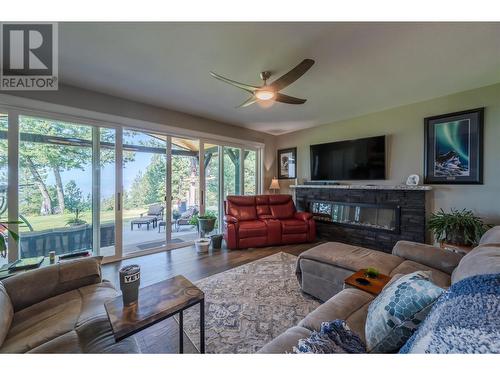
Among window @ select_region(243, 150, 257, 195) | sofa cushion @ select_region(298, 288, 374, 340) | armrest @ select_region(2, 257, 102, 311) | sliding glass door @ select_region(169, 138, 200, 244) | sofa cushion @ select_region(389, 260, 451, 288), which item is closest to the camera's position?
sofa cushion @ select_region(298, 288, 374, 340)

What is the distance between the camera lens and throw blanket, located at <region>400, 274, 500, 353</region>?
54 centimetres

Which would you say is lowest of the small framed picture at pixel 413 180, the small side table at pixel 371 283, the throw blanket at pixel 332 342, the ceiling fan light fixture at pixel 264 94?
the small side table at pixel 371 283

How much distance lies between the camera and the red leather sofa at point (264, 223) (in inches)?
146

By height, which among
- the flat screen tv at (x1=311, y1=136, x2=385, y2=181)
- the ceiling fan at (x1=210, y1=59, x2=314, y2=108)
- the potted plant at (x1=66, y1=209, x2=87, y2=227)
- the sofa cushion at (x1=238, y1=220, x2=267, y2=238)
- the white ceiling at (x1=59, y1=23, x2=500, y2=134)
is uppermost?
the white ceiling at (x1=59, y1=23, x2=500, y2=134)

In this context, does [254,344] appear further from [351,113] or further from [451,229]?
[351,113]

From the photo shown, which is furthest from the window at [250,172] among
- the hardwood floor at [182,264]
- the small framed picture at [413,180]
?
the small framed picture at [413,180]

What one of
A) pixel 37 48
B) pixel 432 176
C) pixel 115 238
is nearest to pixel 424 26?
pixel 432 176

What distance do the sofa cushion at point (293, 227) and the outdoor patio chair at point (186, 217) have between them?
71.5 inches

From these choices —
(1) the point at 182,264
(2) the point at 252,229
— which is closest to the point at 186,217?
(1) the point at 182,264

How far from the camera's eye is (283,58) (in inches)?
82.4

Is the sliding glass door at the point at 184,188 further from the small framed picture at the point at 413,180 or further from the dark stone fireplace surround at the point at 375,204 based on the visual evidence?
the small framed picture at the point at 413,180

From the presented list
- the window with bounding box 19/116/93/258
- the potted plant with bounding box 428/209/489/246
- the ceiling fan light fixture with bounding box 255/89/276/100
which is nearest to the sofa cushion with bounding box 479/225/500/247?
the potted plant with bounding box 428/209/489/246

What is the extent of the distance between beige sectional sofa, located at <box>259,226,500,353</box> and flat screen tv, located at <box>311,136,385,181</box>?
2.06m

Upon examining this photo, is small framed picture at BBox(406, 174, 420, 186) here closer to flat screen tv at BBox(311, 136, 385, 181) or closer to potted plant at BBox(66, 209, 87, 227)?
flat screen tv at BBox(311, 136, 385, 181)
